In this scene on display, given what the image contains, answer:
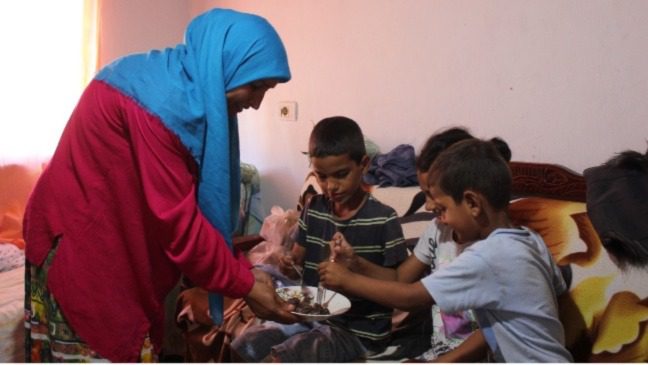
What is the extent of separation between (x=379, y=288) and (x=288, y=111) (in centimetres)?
189

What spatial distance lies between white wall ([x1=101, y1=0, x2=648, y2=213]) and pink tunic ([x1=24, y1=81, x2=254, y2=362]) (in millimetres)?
1280

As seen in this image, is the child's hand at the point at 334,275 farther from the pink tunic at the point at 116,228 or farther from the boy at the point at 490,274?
the pink tunic at the point at 116,228

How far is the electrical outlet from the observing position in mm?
3000

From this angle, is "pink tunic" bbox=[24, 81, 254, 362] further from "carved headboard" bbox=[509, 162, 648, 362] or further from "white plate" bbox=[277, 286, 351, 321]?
"carved headboard" bbox=[509, 162, 648, 362]

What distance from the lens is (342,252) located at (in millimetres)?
1459

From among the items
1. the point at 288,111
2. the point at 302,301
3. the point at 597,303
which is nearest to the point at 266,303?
the point at 302,301

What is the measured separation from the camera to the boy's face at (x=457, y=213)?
1.20 m

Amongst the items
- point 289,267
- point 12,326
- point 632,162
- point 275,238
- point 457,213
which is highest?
point 632,162

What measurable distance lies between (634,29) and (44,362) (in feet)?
6.19

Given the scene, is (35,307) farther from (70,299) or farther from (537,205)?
Answer: (537,205)

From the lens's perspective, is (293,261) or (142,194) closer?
(142,194)

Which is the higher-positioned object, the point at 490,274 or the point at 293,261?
the point at 490,274

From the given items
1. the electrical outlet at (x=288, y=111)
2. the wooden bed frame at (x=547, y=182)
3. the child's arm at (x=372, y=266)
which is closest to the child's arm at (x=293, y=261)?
the child's arm at (x=372, y=266)

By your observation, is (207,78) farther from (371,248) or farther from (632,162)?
(632,162)
